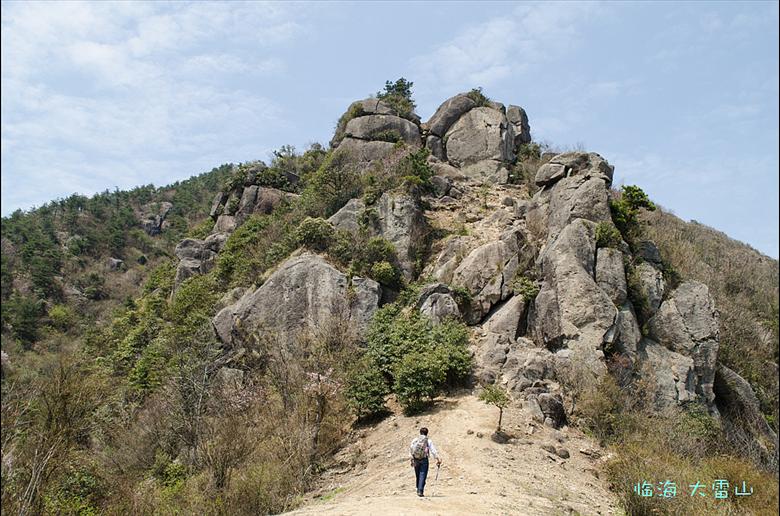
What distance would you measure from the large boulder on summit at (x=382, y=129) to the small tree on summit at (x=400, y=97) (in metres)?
1.91

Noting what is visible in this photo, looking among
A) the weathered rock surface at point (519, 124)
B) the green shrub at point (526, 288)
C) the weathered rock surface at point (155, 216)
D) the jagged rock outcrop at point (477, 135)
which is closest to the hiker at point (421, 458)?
the green shrub at point (526, 288)

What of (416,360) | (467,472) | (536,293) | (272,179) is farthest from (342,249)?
(272,179)

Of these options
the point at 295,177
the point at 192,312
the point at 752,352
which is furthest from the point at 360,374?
the point at 295,177

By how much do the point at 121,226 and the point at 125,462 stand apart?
6726cm

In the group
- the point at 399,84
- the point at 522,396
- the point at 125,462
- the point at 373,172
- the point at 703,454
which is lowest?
the point at 125,462

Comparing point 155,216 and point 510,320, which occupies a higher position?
point 155,216

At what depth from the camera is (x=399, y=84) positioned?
45.4 meters

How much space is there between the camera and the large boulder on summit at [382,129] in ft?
128

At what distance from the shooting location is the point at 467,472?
1363 cm

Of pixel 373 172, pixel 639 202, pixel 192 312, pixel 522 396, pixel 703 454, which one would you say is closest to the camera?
pixel 703 454

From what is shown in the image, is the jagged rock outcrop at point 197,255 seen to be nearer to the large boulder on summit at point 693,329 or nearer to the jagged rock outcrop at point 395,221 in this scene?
the jagged rock outcrop at point 395,221

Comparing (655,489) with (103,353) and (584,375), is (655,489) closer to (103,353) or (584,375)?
(584,375)

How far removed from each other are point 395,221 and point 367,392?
12051 millimetres

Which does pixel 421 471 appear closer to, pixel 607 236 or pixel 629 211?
pixel 607 236
